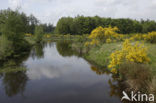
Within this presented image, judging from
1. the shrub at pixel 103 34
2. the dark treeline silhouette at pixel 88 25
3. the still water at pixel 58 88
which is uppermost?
the dark treeline silhouette at pixel 88 25

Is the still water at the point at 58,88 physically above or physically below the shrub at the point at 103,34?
below

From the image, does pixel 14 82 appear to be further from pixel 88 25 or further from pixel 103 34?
pixel 88 25

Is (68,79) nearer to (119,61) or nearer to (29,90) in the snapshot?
(29,90)

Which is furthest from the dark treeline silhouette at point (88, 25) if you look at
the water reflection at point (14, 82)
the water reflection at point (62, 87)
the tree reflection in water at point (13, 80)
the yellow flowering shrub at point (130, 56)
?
the yellow flowering shrub at point (130, 56)

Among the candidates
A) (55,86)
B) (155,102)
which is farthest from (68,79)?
(155,102)

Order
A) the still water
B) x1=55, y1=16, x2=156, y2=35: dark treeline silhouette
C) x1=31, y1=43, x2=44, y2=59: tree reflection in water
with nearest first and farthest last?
the still water
x1=31, y1=43, x2=44, y2=59: tree reflection in water
x1=55, y1=16, x2=156, y2=35: dark treeline silhouette

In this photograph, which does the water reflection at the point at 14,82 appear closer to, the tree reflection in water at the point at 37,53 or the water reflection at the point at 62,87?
the water reflection at the point at 62,87

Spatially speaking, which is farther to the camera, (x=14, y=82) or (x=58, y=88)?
(x=14, y=82)

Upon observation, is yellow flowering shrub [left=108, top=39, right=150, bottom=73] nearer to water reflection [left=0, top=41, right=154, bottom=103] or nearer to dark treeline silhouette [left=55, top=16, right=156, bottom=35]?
water reflection [left=0, top=41, right=154, bottom=103]

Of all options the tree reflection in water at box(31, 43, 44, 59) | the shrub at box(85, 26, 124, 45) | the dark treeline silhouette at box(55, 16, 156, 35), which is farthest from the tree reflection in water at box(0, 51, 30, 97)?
the dark treeline silhouette at box(55, 16, 156, 35)

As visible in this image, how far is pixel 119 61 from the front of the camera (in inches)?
368

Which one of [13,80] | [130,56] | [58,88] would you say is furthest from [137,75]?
[13,80]

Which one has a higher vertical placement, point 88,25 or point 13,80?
point 88,25

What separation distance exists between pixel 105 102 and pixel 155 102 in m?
2.14
